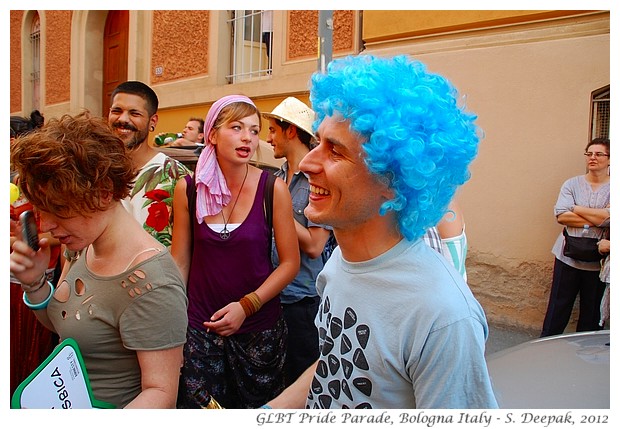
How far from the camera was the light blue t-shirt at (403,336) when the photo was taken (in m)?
1.17

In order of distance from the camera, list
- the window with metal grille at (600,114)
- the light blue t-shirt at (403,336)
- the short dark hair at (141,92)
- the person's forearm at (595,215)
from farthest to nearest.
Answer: the window with metal grille at (600,114), the person's forearm at (595,215), the short dark hair at (141,92), the light blue t-shirt at (403,336)

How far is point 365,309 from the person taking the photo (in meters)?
1.32

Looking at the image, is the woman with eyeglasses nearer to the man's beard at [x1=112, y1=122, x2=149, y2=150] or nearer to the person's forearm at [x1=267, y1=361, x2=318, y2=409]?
the man's beard at [x1=112, y1=122, x2=149, y2=150]

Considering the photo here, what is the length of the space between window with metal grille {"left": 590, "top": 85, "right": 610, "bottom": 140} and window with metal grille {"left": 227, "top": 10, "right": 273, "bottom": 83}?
4.50 m

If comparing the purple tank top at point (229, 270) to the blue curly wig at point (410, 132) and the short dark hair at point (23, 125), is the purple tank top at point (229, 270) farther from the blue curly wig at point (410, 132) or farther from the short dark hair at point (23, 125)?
the short dark hair at point (23, 125)

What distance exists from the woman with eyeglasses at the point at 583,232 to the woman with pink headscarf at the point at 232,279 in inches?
127

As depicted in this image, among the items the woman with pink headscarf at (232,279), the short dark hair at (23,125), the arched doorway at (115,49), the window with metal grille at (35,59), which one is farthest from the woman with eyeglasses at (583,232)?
the window with metal grille at (35,59)

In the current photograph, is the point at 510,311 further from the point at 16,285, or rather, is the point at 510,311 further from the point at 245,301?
the point at 16,285

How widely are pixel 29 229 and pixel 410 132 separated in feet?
3.86

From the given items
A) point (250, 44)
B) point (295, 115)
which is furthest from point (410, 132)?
point (250, 44)

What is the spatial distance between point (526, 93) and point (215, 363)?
13.6 feet

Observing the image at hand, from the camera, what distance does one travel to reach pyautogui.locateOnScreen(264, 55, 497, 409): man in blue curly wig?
1206 mm

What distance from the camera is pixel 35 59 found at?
1313cm

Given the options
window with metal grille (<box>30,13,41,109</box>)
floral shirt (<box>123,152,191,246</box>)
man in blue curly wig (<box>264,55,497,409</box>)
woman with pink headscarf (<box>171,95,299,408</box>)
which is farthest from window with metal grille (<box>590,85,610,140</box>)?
window with metal grille (<box>30,13,41,109</box>)
